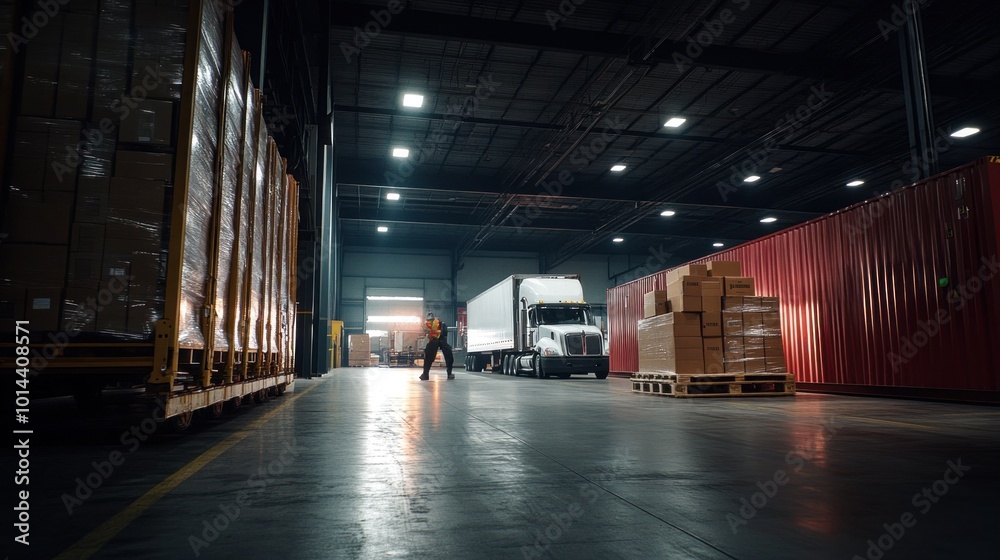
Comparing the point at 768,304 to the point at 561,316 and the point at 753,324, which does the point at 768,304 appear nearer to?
the point at 753,324

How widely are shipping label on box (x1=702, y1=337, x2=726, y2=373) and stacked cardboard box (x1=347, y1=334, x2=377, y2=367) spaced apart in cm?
2619

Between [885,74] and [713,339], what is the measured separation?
9496mm

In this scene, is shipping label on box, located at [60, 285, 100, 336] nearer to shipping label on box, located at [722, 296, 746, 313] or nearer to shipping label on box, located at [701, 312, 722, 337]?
shipping label on box, located at [701, 312, 722, 337]

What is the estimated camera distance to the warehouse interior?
2.77 metres

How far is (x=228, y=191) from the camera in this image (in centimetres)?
581

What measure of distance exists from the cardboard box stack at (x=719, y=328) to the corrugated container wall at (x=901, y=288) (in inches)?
50.7

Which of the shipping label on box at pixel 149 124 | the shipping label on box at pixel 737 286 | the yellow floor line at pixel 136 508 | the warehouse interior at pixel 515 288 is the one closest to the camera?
the yellow floor line at pixel 136 508

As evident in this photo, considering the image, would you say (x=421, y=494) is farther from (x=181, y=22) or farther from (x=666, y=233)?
(x=666, y=233)

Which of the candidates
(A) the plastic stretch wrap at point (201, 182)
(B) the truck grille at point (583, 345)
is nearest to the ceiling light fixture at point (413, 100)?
(B) the truck grille at point (583, 345)

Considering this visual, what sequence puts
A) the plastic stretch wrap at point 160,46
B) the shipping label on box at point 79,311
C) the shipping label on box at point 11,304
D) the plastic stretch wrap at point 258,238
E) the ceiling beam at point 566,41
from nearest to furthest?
1. the shipping label on box at point 11,304
2. the shipping label on box at point 79,311
3. the plastic stretch wrap at point 160,46
4. the plastic stretch wrap at point 258,238
5. the ceiling beam at point 566,41

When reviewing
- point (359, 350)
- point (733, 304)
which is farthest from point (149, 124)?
point (359, 350)

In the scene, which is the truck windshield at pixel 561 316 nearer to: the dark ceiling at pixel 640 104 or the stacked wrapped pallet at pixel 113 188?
the dark ceiling at pixel 640 104

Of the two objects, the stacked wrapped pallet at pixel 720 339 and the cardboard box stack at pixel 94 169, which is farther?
the stacked wrapped pallet at pixel 720 339

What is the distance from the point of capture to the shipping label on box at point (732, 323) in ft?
35.0
